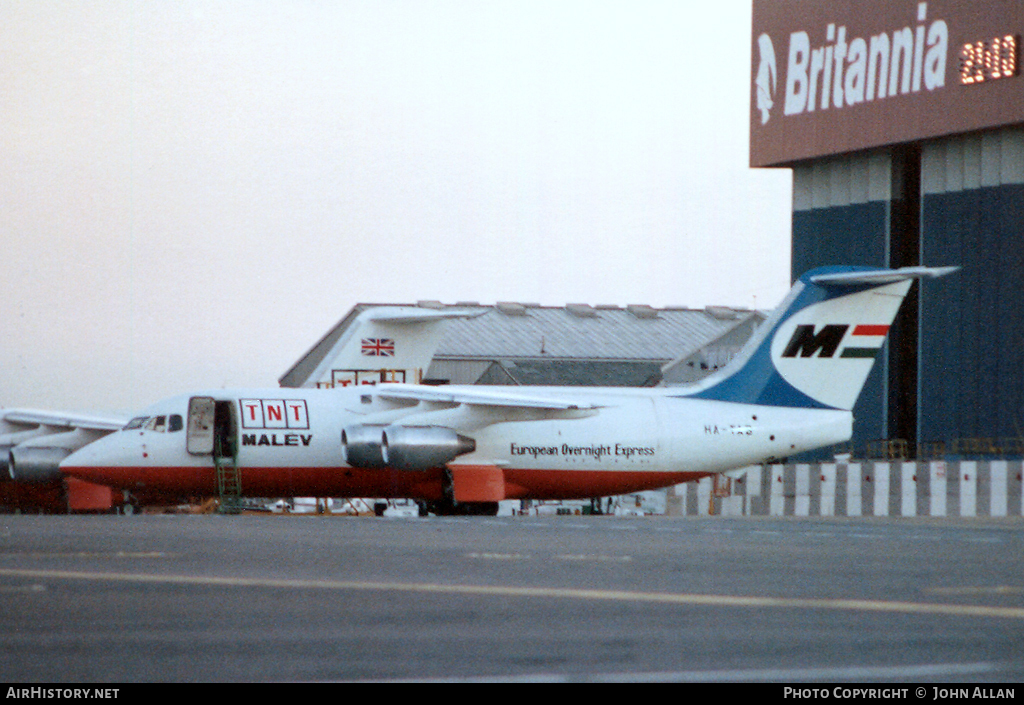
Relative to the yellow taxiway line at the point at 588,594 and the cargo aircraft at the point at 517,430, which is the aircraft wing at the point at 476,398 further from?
the yellow taxiway line at the point at 588,594

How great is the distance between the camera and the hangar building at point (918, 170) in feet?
147

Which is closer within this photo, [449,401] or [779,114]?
[449,401]

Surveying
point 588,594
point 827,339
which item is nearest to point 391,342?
point 827,339

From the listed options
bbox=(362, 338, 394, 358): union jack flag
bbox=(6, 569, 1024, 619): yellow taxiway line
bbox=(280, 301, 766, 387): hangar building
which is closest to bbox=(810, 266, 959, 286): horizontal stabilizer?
bbox=(362, 338, 394, 358): union jack flag

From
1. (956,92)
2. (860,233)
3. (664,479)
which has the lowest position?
(664,479)

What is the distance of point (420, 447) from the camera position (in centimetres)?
2967

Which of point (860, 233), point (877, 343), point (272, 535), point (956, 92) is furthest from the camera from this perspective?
point (860, 233)

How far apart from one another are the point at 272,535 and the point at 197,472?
559 inches

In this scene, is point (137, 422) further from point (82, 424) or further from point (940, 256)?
point (940, 256)

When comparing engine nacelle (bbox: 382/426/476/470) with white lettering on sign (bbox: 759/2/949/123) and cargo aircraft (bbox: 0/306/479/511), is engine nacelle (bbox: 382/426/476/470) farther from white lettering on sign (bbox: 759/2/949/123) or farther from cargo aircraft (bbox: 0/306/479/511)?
white lettering on sign (bbox: 759/2/949/123)

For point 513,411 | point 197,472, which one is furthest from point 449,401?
point 197,472

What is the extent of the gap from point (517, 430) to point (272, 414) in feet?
17.1
